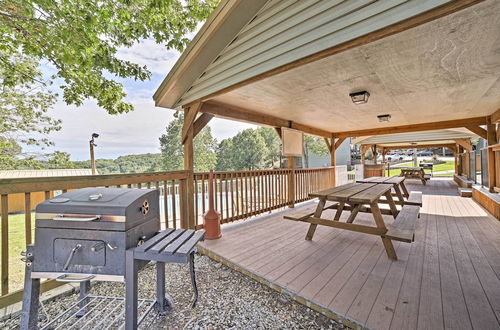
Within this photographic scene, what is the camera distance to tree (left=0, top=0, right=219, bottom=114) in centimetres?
301

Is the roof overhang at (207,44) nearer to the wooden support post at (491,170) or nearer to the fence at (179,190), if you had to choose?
the fence at (179,190)

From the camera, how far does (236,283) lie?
2223 millimetres

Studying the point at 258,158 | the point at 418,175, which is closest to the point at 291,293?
the point at 418,175

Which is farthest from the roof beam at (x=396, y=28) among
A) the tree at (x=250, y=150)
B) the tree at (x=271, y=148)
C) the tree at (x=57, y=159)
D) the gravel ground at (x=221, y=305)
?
the tree at (x=271, y=148)

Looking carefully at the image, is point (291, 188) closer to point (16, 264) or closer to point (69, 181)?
point (69, 181)

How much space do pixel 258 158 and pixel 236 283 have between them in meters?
24.5

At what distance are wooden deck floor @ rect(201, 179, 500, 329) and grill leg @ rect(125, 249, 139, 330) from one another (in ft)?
3.80

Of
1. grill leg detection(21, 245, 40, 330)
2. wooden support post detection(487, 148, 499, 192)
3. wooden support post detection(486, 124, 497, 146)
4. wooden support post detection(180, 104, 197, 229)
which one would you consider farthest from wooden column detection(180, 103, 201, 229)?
wooden support post detection(486, 124, 497, 146)

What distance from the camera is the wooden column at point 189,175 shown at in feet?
11.1

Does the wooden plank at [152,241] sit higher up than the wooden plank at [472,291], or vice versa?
the wooden plank at [152,241]

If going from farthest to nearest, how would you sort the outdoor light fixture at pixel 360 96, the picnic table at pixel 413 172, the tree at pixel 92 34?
the picnic table at pixel 413 172
the outdoor light fixture at pixel 360 96
the tree at pixel 92 34

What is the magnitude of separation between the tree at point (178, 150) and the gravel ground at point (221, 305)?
63.7 feet

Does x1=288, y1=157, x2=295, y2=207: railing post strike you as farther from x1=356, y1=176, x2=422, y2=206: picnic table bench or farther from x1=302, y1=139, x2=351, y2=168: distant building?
x1=302, y1=139, x2=351, y2=168: distant building

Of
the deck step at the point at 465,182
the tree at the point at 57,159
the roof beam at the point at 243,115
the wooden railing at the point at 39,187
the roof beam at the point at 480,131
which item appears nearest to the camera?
the wooden railing at the point at 39,187
